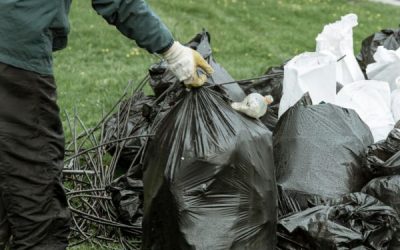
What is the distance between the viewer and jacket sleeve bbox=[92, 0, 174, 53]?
8.77 feet

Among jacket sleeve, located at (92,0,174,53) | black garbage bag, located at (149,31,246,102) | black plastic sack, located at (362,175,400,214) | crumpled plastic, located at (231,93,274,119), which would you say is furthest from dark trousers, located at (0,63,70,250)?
black plastic sack, located at (362,175,400,214)

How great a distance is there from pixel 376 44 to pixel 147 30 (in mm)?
2884

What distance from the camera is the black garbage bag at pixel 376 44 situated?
504cm

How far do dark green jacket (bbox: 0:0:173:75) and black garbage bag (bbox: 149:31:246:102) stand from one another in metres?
1.23

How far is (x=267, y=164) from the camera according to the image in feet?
9.37

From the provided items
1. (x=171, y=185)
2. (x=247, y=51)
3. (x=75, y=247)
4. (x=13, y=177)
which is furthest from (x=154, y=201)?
(x=247, y=51)

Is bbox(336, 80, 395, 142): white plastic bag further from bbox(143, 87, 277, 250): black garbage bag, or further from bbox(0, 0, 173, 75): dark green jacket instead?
bbox(0, 0, 173, 75): dark green jacket

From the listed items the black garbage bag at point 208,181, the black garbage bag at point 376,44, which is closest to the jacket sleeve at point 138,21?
the black garbage bag at point 208,181

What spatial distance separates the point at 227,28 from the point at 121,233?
494 cm

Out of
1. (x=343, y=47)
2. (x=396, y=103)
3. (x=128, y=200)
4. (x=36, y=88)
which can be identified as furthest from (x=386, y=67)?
(x=36, y=88)

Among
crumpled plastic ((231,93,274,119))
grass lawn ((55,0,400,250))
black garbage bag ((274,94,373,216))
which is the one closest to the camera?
crumpled plastic ((231,93,274,119))

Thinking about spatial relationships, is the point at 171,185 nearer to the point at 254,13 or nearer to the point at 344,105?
the point at 344,105

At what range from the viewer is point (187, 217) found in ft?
8.86

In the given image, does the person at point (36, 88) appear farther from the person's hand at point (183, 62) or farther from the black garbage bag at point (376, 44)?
the black garbage bag at point (376, 44)
